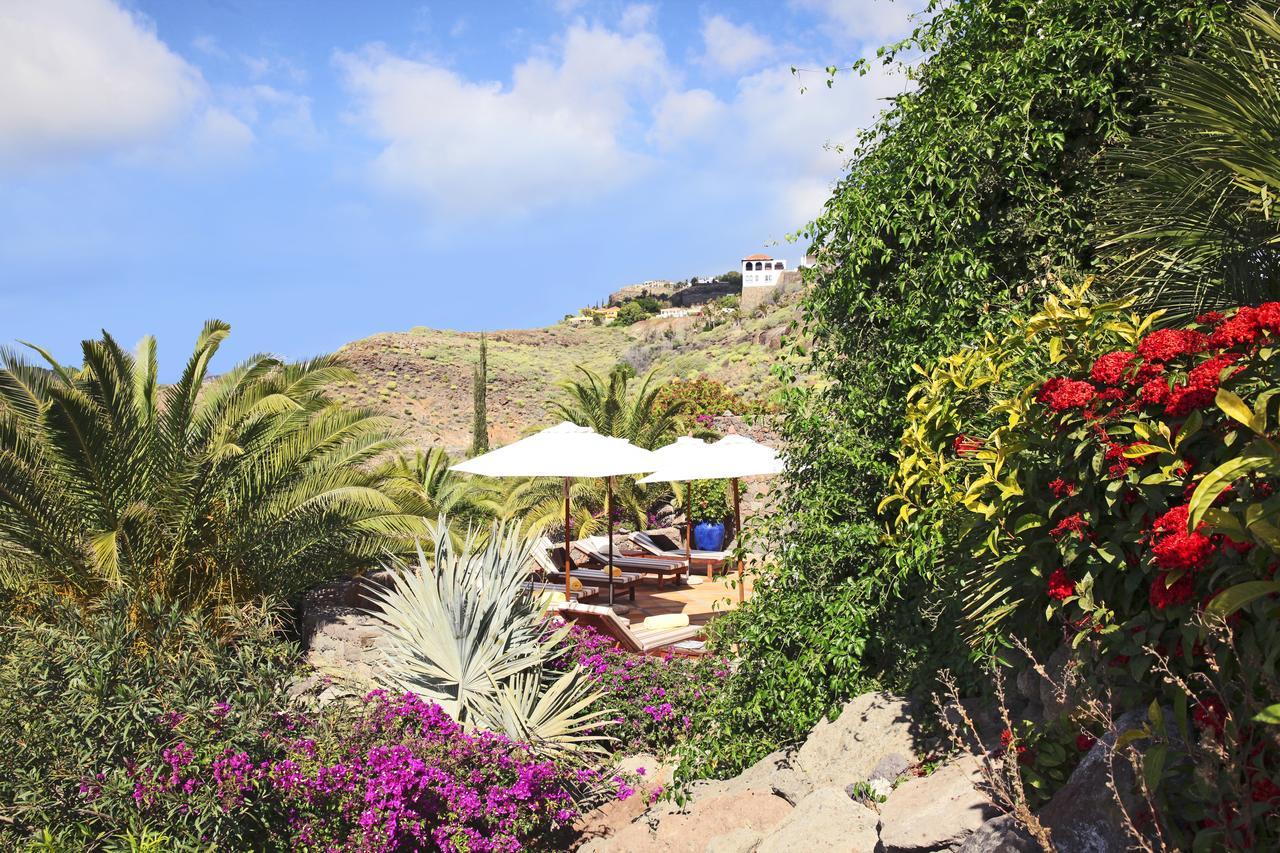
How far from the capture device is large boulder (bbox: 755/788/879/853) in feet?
12.1

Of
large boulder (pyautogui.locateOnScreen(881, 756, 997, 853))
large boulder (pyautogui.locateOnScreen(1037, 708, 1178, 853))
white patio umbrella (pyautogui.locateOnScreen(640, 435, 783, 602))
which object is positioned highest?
white patio umbrella (pyautogui.locateOnScreen(640, 435, 783, 602))

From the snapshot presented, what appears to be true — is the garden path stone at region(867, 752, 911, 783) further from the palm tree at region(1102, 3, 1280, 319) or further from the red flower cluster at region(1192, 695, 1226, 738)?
the palm tree at region(1102, 3, 1280, 319)

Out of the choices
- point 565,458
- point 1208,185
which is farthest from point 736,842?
point 565,458

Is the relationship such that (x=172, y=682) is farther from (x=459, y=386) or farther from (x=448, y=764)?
(x=459, y=386)

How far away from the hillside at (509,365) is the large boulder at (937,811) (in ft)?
66.9

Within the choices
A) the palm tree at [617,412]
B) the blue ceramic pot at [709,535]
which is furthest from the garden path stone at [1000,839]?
the palm tree at [617,412]

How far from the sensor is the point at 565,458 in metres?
9.18

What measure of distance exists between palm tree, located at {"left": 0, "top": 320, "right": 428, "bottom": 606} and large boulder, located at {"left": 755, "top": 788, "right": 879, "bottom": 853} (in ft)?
18.2

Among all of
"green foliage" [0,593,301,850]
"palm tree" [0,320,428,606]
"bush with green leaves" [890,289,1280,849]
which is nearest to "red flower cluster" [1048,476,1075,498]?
"bush with green leaves" [890,289,1280,849]

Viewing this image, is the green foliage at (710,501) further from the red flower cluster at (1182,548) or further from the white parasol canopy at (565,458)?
the red flower cluster at (1182,548)

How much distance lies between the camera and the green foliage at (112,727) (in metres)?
4.48

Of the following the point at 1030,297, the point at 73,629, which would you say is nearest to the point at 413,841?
the point at 73,629

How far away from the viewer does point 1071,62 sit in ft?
15.1

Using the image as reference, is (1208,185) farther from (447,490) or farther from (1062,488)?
(447,490)
